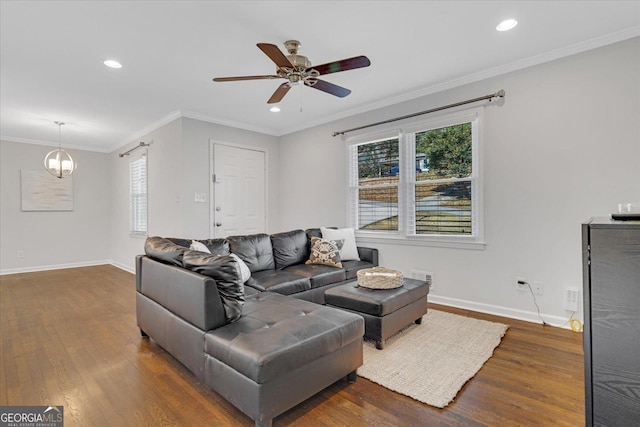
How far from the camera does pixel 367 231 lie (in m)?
4.54

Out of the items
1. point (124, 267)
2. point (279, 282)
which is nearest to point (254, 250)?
point (279, 282)

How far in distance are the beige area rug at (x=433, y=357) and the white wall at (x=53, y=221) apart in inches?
272

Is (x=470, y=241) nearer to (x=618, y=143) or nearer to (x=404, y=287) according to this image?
(x=404, y=287)

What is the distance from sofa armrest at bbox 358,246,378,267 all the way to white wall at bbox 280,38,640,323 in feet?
1.93

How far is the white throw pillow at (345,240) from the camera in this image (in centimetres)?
412

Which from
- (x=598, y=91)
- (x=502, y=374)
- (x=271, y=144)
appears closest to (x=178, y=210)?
(x=271, y=144)

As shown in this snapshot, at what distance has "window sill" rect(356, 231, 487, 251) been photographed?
3501 millimetres

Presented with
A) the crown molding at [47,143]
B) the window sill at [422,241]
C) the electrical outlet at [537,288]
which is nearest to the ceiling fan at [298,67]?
the window sill at [422,241]

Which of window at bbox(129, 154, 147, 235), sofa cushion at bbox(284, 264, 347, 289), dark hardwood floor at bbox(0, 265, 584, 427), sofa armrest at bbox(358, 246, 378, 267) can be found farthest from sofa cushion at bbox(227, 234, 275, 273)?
window at bbox(129, 154, 147, 235)

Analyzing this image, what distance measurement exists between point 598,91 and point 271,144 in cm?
450

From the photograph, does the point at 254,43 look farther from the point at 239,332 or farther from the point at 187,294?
the point at 239,332

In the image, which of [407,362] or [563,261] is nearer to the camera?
[407,362]

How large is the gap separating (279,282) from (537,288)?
8.33ft

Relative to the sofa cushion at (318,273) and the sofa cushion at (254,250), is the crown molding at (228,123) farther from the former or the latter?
the sofa cushion at (318,273)
